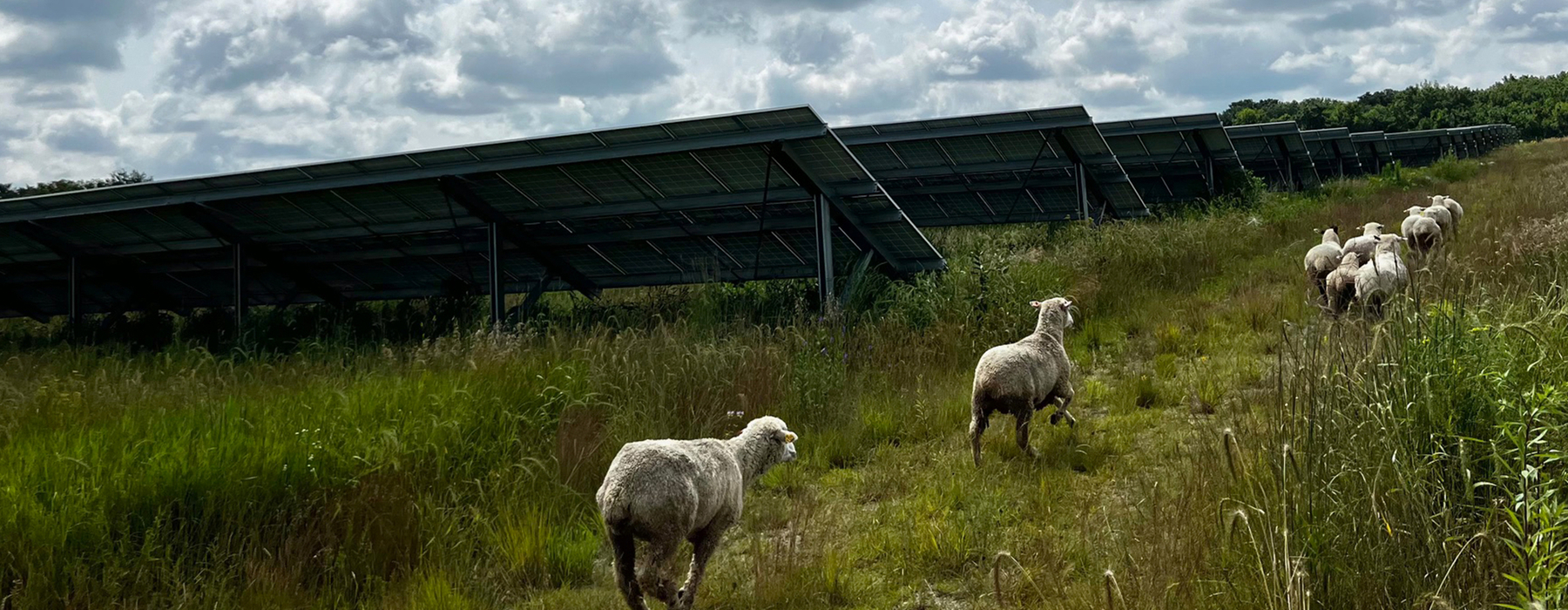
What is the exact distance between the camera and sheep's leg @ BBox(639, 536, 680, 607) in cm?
434

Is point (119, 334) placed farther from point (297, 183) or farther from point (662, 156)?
point (662, 156)

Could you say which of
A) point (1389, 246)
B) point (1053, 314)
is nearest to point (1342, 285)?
point (1389, 246)

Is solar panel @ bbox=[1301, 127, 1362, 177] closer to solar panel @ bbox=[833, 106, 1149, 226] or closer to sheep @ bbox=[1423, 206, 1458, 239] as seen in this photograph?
solar panel @ bbox=[833, 106, 1149, 226]

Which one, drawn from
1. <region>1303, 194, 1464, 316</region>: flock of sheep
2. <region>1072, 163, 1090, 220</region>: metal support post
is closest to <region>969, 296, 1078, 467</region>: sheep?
<region>1303, 194, 1464, 316</region>: flock of sheep

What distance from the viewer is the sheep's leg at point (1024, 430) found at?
7039 millimetres

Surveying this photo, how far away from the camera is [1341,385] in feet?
14.5

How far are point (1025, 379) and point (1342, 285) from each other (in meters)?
4.35

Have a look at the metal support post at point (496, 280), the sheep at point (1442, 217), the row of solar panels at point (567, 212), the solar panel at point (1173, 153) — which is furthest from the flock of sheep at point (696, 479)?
the solar panel at point (1173, 153)

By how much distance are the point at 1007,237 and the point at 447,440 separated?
15.3m

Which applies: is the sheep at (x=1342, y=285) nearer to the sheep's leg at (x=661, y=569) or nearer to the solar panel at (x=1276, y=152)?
A: the sheep's leg at (x=661, y=569)

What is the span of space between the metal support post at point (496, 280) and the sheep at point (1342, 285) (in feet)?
30.7

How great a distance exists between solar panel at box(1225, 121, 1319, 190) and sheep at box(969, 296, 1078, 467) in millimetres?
25606

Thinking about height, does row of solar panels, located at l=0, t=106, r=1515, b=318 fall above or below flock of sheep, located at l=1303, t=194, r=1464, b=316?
above

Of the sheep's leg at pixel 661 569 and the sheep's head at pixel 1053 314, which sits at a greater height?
the sheep's head at pixel 1053 314
